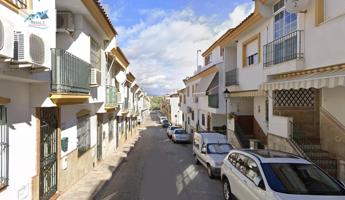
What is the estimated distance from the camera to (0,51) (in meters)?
5.12

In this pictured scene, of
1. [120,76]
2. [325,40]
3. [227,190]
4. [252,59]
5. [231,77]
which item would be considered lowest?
[227,190]

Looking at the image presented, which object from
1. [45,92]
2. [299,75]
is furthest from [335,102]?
[45,92]

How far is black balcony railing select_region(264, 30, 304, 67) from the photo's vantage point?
40.8 feet

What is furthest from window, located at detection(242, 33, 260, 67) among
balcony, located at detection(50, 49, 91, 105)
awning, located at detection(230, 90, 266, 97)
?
balcony, located at detection(50, 49, 91, 105)

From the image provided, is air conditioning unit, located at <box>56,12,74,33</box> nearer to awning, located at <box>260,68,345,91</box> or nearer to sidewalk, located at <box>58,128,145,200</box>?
sidewalk, located at <box>58,128,145,200</box>

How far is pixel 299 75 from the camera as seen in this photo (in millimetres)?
12477

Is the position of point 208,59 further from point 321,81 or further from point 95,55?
A: point 321,81

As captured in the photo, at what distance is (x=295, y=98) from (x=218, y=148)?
4.74m

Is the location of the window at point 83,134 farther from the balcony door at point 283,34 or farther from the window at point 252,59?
the window at point 252,59

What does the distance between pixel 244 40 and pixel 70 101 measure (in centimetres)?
1325

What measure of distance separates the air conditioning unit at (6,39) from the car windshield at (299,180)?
5.86m

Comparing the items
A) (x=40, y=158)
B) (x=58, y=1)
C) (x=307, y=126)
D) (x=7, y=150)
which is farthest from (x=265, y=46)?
(x=7, y=150)

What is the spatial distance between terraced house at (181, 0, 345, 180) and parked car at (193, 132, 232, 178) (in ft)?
5.93

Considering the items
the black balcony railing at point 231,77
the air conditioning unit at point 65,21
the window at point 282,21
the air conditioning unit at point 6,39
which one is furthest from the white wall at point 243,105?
the air conditioning unit at point 6,39
